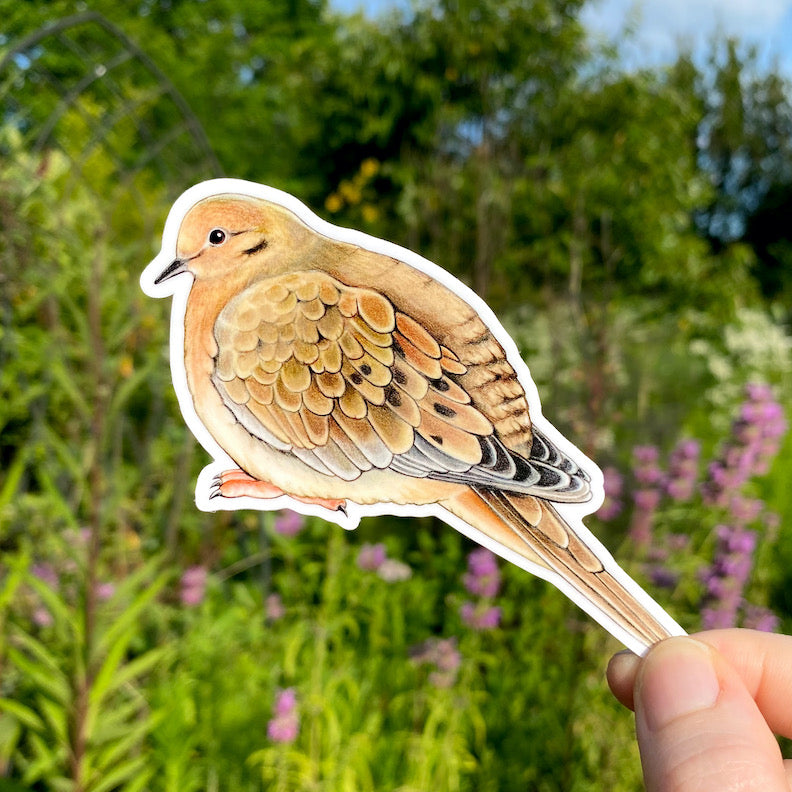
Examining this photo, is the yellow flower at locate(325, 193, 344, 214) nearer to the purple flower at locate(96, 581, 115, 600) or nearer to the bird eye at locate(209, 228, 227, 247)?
the purple flower at locate(96, 581, 115, 600)

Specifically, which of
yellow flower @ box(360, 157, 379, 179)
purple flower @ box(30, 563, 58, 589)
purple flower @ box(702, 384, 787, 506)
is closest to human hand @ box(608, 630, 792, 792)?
purple flower @ box(702, 384, 787, 506)

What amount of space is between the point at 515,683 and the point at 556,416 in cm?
130

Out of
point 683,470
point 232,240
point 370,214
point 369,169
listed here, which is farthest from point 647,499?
point 369,169

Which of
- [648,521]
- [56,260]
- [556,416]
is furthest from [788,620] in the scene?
[56,260]

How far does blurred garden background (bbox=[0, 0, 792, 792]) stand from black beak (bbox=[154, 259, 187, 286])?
0.63m

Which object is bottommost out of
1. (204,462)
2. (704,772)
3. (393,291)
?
(704,772)

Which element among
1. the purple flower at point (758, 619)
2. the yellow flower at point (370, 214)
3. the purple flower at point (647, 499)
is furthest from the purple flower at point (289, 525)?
the yellow flower at point (370, 214)

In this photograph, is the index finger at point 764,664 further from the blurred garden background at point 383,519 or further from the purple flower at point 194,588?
the purple flower at point 194,588

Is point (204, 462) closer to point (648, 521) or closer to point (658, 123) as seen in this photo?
point (648, 521)

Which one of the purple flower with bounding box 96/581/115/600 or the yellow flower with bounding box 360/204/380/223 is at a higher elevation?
the yellow flower with bounding box 360/204/380/223

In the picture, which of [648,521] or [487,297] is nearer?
[648,521]

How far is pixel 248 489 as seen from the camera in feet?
2.65

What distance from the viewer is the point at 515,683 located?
2.09 meters

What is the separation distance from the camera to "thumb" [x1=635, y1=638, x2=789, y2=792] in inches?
27.2
